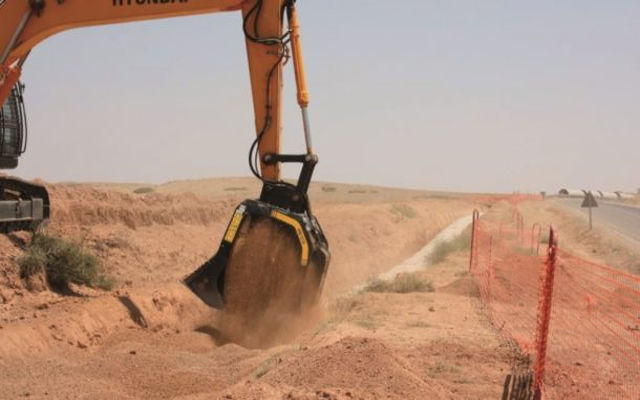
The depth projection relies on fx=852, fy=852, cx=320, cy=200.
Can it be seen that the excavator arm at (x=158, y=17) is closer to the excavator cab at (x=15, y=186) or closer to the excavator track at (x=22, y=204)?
the excavator cab at (x=15, y=186)

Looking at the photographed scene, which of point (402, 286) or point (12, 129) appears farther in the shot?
point (402, 286)

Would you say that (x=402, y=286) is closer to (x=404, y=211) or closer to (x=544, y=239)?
(x=544, y=239)

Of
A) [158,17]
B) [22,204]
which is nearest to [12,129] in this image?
[22,204]

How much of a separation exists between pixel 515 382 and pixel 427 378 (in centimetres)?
104

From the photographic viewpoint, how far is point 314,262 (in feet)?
36.6

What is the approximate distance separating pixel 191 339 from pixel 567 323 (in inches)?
238

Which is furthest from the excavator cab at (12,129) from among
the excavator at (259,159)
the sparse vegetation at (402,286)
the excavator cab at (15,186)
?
the sparse vegetation at (402,286)

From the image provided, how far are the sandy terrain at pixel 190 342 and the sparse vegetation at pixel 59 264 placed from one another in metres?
0.27

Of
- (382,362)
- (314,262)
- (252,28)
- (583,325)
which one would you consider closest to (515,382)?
(382,362)

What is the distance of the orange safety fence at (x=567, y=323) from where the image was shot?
918cm

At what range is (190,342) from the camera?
12.3m

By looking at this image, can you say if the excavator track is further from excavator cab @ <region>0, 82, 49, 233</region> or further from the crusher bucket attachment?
the crusher bucket attachment

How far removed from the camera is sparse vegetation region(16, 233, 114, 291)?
13.7 m

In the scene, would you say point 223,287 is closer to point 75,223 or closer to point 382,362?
point 382,362
